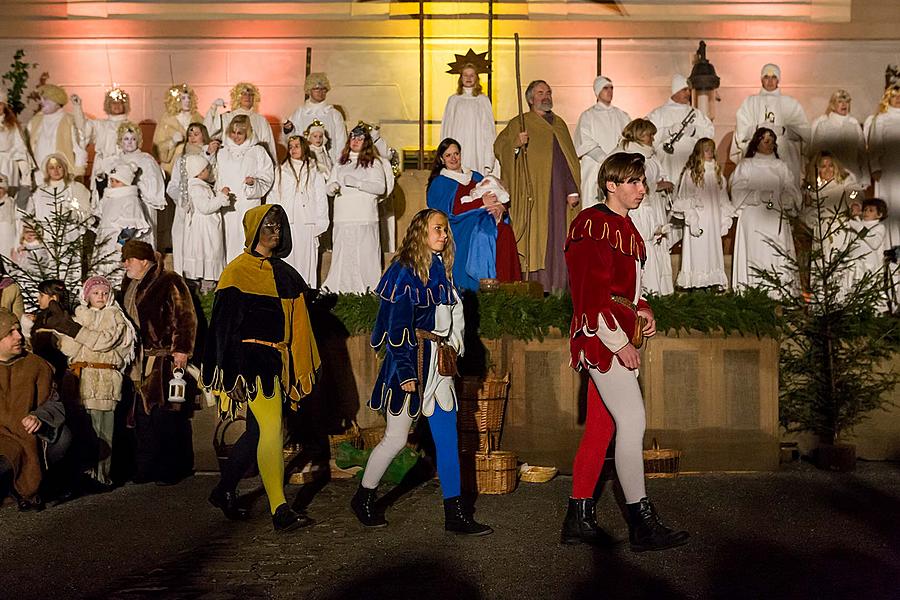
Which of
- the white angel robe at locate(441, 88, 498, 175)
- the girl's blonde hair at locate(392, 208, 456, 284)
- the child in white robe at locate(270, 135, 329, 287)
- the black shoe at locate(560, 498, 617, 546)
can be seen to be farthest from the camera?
the white angel robe at locate(441, 88, 498, 175)

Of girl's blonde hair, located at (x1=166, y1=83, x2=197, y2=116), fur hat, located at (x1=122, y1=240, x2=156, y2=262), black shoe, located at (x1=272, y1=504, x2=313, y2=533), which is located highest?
girl's blonde hair, located at (x1=166, y1=83, x2=197, y2=116)

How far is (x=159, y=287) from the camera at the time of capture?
10.7 metres

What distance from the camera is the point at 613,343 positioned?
7.62 meters

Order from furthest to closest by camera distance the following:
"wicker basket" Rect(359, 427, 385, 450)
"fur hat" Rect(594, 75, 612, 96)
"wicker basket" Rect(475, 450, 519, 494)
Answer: "fur hat" Rect(594, 75, 612, 96)
"wicker basket" Rect(359, 427, 385, 450)
"wicker basket" Rect(475, 450, 519, 494)

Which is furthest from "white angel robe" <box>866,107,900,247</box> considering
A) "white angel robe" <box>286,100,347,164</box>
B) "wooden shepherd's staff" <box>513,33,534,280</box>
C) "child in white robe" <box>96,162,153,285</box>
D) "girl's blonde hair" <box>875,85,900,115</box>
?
"child in white robe" <box>96,162,153,285</box>

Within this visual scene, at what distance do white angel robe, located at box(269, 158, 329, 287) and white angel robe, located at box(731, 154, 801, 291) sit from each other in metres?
4.18

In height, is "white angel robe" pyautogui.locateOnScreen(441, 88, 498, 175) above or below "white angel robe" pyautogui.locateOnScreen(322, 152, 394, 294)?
above

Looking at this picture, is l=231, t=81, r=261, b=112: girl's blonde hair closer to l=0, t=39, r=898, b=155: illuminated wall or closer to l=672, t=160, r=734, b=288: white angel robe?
l=0, t=39, r=898, b=155: illuminated wall

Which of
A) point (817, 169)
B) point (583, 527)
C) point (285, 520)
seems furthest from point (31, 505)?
point (817, 169)

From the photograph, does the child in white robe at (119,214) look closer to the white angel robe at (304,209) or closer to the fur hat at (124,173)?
the fur hat at (124,173)

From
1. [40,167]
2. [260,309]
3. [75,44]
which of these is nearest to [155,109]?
[75,44]

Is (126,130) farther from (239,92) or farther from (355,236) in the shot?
(355,236)

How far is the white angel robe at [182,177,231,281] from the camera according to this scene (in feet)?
45.2

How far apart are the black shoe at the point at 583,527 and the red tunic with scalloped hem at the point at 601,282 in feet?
2.56
